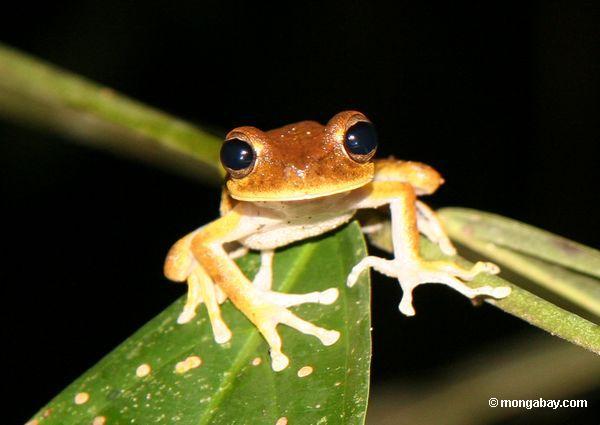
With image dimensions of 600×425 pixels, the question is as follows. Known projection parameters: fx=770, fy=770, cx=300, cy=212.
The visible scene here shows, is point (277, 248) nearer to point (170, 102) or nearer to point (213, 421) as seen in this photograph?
point (213, 421)

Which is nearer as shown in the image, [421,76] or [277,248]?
[277,248]

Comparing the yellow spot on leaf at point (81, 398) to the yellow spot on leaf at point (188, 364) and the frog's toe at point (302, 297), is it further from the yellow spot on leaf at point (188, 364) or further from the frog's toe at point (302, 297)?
the frog's toe at point (302, 297)

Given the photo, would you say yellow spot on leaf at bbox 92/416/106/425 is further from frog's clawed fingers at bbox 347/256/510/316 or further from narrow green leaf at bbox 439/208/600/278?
narrow green leaf at bbox 439/208/600/278

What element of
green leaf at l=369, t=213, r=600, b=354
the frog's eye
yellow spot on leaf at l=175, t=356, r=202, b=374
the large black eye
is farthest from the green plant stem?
green leaf at l=369, t=213, r=600, b=354

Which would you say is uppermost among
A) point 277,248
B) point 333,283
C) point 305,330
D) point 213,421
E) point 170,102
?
point 170,102

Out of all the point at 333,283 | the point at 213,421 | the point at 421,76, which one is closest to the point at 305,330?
the point at 333,283
